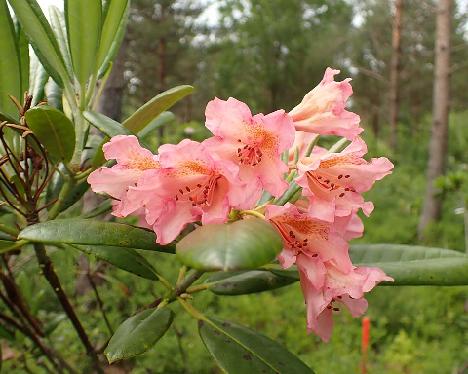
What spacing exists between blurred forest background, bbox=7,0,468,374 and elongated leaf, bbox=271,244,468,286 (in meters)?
0.43

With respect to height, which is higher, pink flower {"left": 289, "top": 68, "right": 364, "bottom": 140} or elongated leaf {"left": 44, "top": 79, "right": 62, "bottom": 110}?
elongated leaf {"left": 44, "top": 79, "right": 62, "bottom": 110}

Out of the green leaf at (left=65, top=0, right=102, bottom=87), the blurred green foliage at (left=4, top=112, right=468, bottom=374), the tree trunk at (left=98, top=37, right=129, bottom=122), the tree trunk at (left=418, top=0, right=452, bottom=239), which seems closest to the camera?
the green leaf at (left=65, top=0, right=102, bottom=87)

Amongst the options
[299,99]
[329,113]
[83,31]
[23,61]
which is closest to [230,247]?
[329,113]

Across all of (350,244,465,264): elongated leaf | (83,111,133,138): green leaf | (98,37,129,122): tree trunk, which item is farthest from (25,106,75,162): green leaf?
(98,37,129,122): tree trunk

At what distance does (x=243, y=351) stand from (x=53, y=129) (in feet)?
1.27

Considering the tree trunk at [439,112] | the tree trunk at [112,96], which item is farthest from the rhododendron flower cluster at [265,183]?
the tree trunk at [439,112]

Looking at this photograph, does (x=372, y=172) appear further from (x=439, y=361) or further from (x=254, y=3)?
(x=254, y=3)

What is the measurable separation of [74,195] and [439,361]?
2.53 m

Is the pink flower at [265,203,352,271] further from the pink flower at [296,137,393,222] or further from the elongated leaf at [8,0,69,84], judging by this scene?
the elongated leaf at [8,0,69,84]

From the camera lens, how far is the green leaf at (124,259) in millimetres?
678

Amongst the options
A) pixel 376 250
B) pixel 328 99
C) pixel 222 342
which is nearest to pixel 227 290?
pixel 222 342

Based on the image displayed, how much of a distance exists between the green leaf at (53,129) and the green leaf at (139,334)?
9.6 inches

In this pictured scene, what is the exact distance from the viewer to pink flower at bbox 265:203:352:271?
587 mm

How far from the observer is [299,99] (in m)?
12.4
